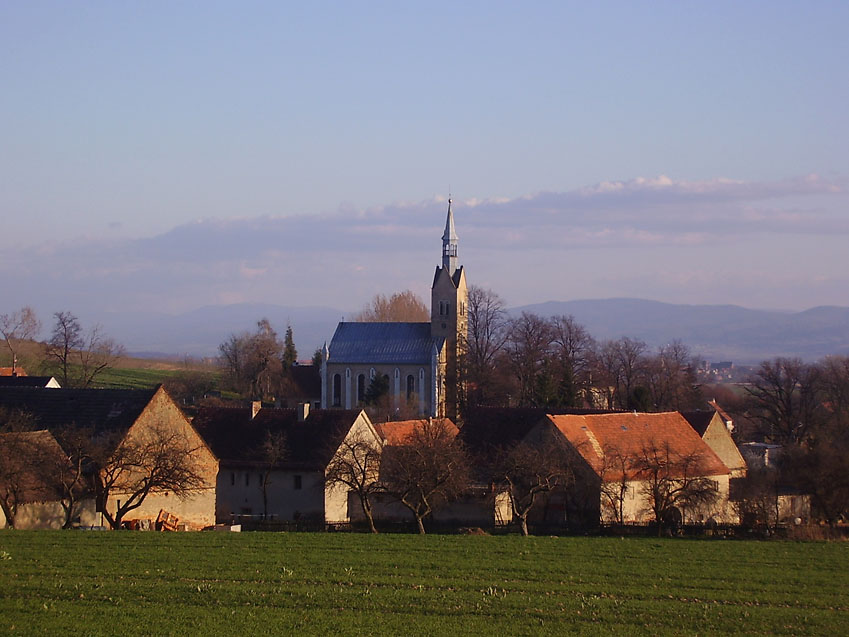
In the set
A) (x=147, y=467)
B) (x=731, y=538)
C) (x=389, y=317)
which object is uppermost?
(x=389, y=317)

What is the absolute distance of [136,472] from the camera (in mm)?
35531

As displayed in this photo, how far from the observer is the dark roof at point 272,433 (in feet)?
147

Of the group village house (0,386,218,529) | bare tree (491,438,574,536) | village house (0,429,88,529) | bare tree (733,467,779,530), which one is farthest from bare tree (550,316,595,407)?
village house (0,429,88,529)

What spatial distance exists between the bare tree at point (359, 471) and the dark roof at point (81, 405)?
6757 mm

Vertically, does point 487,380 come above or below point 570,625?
above

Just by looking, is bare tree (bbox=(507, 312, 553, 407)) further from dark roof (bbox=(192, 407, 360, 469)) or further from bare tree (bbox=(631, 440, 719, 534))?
bare tree (bbox=(631, 440, 719, 534))

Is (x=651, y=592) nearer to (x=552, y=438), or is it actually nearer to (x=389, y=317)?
(x=552, y=438)

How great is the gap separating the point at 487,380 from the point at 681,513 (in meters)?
43.5

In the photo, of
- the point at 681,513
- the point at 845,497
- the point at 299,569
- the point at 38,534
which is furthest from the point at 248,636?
the point at 845,497

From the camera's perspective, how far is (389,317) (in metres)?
135

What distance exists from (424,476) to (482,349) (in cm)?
5576

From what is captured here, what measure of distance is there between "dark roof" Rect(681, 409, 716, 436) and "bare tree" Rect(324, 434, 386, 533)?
19.1 meters

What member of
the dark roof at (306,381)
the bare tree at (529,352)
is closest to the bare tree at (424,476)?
the bare tree at (529,352)

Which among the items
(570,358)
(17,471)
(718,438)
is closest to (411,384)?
(570,358)
